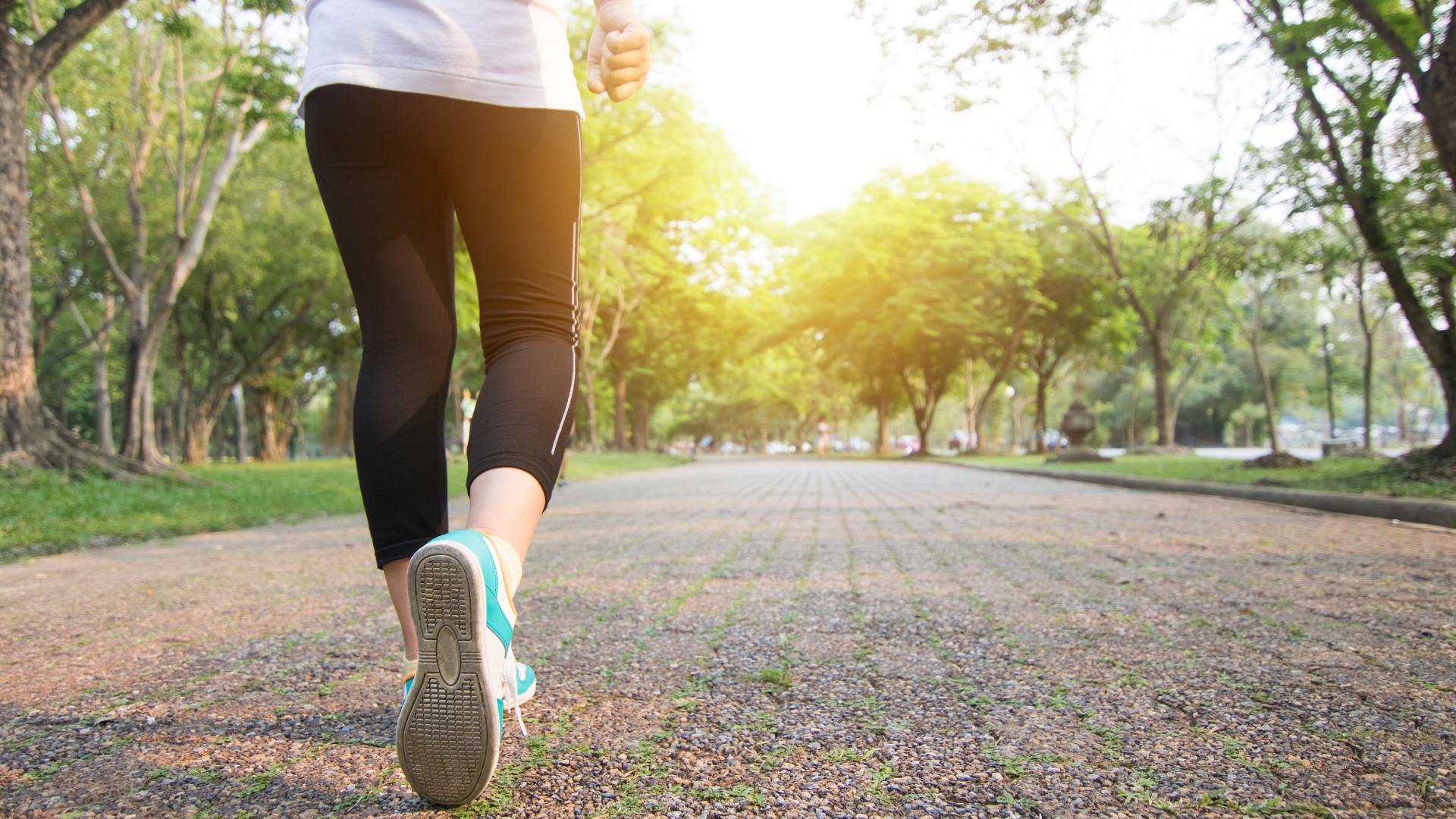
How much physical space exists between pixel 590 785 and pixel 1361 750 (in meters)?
1.40

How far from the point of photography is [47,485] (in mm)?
7152

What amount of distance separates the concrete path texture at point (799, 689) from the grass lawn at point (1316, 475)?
370cm

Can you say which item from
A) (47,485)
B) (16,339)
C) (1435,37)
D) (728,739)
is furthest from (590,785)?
(1435,37)

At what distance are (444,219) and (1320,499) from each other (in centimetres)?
766

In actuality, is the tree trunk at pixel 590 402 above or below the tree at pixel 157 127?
below

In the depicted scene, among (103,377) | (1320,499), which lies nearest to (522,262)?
(1320,499)

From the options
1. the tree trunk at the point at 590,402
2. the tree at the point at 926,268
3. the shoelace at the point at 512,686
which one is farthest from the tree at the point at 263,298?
the shoelace at the point at 512,686

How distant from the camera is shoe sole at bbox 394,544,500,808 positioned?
52.2 inches

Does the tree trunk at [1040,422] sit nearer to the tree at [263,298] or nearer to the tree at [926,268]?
the tree at [926,268]

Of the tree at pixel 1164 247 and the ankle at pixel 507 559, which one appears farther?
the tree at pixel 1164 247

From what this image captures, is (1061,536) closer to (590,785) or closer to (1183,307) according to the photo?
(590,785)

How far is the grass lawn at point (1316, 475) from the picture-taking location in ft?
23.1

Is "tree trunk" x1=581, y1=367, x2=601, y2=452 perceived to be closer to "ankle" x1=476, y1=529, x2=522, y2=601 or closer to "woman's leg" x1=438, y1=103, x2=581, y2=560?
"woman's leg" x1=438, y1=103, x2=581, y2=560

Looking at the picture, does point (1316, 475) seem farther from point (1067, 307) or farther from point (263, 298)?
point (263, 298)
